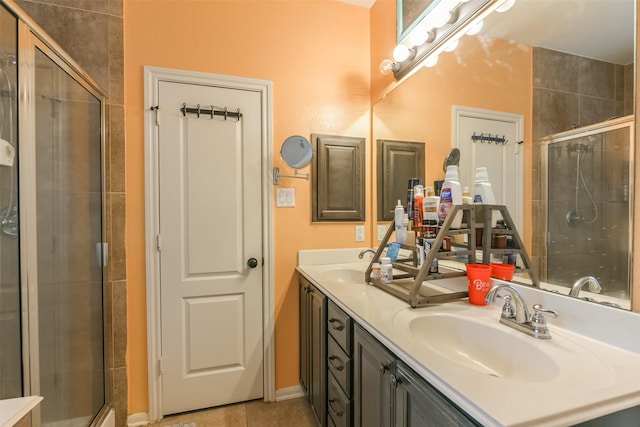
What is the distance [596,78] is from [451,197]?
57 centimetres

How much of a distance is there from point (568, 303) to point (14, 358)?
1.95 metres

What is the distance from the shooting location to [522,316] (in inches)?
35.6

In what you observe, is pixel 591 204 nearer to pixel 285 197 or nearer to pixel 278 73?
pixel 285 197

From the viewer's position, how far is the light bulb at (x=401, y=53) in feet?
5.63

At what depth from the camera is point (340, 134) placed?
2.10 meters

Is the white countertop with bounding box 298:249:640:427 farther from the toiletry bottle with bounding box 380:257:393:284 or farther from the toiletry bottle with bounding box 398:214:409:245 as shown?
the toiletry bottle with bounding box 398:214:409:245

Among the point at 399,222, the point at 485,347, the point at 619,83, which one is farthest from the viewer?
the point at 399,222

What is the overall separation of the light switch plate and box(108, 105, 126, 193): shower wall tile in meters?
0.93

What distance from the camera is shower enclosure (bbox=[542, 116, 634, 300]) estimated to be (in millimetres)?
806

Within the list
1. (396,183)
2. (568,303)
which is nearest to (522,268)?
(568,303)

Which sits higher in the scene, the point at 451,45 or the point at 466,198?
the point at 451,45

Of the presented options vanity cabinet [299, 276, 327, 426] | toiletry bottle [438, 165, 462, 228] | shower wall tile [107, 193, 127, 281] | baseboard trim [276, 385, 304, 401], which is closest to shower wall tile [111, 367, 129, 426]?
shower wall tile [107, 193, 127, 281]

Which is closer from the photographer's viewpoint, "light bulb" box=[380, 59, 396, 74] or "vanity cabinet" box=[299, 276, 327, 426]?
"vanity cabinet" box=[299, 276, 327, 426]

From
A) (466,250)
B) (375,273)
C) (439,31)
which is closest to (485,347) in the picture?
(466,250)
